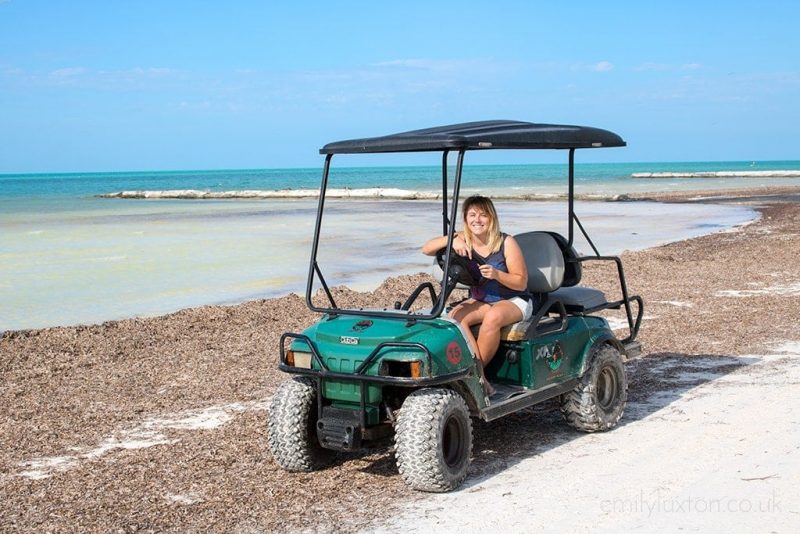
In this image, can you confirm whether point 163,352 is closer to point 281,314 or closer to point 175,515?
point 281,314

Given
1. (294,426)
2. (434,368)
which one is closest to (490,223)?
(434,368)

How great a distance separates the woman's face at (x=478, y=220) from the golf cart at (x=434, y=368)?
23cm

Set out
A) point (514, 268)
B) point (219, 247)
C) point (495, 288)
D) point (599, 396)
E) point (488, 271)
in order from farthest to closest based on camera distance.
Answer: point (219, 247), point (599, 396), point (495, 288), point (514, 268), point (488, 271)

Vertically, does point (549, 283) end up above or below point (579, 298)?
above

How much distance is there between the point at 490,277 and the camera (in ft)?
19.9

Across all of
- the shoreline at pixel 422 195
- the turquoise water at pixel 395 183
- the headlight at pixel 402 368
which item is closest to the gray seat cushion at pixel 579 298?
the headlight at pixel 402 368

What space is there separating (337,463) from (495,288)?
1496mm

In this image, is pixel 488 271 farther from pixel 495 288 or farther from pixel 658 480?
pixel 658 480

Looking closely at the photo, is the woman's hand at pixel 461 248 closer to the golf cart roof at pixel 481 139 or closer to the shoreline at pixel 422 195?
the golf cart roof at pixel 481 139

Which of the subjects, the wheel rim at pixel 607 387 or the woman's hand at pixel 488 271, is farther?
the wheel rim at pixel 607 387

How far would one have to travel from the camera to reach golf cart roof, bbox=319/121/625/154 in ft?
18.7

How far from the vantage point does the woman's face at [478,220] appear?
6.27 metres

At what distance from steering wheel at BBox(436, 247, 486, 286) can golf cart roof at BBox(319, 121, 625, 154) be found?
70 centimetres

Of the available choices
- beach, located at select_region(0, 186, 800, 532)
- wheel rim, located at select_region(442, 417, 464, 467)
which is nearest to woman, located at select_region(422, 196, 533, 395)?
wheel rim, located at select_region(442, 417, 464, 467)
